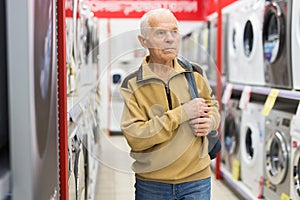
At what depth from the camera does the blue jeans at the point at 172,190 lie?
148 centimetres

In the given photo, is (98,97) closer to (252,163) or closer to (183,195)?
(252,163)

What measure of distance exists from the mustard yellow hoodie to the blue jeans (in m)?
0.02

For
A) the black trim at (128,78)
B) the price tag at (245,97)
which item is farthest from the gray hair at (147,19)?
the price tag at (245,97)

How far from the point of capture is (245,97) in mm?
3293

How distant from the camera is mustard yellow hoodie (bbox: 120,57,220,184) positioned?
4.66 feet

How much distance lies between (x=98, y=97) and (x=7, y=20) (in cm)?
232

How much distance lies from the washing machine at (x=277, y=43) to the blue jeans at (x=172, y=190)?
4.25 feet

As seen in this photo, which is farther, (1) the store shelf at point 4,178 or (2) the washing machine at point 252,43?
(2) the washing machine at point 252,43

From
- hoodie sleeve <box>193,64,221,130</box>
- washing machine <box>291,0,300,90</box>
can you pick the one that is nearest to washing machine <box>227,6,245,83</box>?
washing machine <box>291,0,300,90</box>

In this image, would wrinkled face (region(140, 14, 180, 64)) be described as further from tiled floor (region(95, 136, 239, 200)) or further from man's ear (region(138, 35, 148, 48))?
tiled floor (region(95, 136, 239, 200))

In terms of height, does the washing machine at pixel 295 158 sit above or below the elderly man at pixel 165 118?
below

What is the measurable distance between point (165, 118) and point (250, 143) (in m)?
1.99

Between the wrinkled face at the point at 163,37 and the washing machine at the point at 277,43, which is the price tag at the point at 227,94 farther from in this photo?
the wrinkled face at the point at 163,37

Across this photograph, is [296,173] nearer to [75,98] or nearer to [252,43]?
[252,43]
